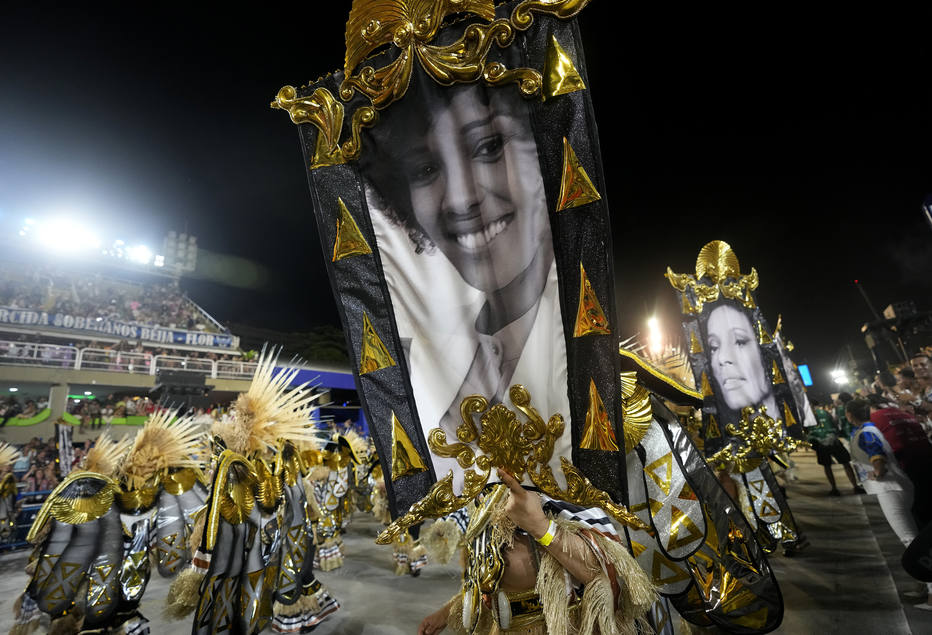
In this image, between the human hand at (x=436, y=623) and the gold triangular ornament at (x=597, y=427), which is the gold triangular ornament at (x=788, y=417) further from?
the human hand at (x=436, y=623)

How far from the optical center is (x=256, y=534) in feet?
14.5

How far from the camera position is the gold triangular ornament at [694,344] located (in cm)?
532

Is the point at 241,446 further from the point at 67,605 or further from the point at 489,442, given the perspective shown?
the point at 489,442

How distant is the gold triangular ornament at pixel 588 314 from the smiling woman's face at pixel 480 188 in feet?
0.83

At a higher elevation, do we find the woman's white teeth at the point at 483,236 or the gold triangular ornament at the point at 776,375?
the woman's white teeth at the point at 483,236

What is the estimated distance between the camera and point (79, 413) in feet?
63.4

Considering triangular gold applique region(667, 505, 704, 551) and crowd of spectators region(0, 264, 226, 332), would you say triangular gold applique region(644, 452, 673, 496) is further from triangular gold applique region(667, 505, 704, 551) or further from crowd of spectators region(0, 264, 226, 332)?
crowd of spectators region(0, 264, 226, 332)

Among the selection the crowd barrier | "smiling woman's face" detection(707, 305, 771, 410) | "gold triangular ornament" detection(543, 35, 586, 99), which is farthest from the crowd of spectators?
"gold triangular ornament" detection(543, 35, 586, 99)

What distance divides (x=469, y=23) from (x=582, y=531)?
6.62 feet

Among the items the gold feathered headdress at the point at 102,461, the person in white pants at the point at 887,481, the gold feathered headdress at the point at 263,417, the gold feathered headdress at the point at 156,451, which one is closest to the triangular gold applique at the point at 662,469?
the gold feathered headdress at the point at 263,417

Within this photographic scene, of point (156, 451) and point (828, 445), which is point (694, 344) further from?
point (828, 445)

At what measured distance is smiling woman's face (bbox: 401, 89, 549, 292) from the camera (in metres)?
1.69

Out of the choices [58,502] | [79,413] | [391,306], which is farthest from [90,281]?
[391,306]

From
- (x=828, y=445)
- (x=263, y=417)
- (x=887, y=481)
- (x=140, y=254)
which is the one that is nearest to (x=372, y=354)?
(x=263, y=417)
